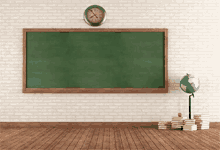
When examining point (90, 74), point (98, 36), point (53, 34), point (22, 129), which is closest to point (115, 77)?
point (90, 74)

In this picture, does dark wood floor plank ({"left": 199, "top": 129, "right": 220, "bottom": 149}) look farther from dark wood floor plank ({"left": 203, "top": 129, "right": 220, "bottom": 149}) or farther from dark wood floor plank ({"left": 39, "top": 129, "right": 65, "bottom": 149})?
dark wood floor plank ({"left": 39, "top": 129, "right": 65, "bottom": 149})

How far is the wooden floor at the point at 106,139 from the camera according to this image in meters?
3.06

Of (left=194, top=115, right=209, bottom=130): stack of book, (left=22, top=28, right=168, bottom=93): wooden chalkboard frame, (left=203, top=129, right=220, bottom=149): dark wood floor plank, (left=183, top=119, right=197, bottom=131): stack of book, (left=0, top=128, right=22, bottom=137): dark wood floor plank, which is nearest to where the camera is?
(left=203, top=129, right=220, bottom=149): dark wood floor plank

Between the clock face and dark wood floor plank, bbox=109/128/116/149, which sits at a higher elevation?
the clock face

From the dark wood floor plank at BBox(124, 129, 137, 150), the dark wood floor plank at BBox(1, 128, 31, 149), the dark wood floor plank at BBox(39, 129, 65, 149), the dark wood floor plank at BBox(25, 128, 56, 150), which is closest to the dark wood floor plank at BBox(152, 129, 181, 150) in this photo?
the dark wood floor plank at BBox(124, 129, 137, 150)

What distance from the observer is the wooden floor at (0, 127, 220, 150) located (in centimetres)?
306

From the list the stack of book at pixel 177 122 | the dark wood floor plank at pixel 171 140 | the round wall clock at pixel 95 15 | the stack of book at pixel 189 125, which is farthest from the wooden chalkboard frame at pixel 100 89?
the dark wood floor plank at pixel 171 140

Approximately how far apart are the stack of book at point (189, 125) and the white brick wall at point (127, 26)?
1.07 feet

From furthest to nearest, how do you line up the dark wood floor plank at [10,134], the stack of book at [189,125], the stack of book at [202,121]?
1. the stack of book at [202,121]
2. the stack of book at [189,125]
3. the dark wood floor plank at [10,134]

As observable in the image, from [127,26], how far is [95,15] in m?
0.80

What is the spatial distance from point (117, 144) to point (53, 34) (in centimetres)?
289

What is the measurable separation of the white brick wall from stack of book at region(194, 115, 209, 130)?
22 centimetres

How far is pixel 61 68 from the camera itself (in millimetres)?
4418

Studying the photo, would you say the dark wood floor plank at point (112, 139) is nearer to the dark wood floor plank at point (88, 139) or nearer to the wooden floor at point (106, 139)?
the wooden floor at point (106, 139)
